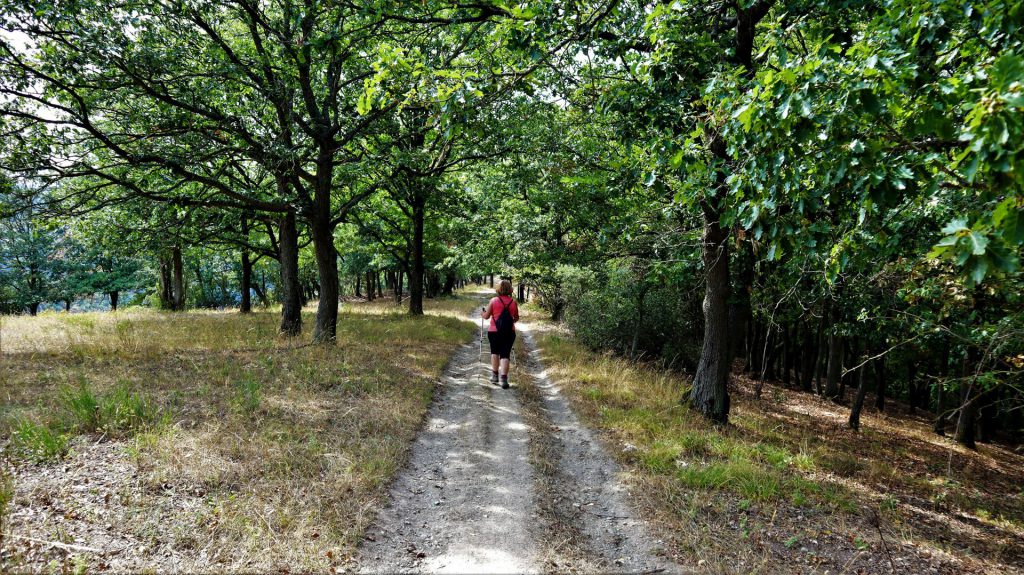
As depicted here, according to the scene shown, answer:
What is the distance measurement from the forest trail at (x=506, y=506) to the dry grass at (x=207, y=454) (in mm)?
388

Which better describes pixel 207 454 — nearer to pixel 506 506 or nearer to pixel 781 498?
pixel 506 506

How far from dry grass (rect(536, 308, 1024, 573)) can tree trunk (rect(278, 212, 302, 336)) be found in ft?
27.6

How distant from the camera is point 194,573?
11.3ft

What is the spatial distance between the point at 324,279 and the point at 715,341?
10.2m

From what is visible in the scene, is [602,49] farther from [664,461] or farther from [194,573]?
[194,573]

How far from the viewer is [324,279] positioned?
12.5 m

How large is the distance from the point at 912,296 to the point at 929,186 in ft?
18.5

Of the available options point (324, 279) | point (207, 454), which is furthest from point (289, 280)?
point (207, 454)

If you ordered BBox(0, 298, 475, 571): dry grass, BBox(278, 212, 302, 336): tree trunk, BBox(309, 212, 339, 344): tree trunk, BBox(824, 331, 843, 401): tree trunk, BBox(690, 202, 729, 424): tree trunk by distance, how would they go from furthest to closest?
BBox(824, 331, 843, 401): tree trunk, BBox(278, 212, 302, 336): tree trunk, BBox(309, 212, 339, 344): tree trunk, BBox(690, 202, 729, 424): tree trunk, BBox(0, 298, 475, 571): dry grass

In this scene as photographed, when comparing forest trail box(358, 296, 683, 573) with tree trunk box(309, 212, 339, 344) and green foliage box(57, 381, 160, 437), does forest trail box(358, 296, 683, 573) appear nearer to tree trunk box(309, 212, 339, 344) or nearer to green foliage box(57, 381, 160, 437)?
green foliage box(57, 381, 160, 437)

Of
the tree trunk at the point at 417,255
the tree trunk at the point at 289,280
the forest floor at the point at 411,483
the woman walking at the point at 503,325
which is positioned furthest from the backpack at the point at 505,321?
the tree trunk at the point at 417,255

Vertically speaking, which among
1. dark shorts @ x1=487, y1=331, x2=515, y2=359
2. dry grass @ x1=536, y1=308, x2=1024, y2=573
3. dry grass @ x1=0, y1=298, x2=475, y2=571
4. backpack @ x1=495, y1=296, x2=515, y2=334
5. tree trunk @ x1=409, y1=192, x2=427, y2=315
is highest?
tree trunk @ x1=409, y1=192, x2=427, y2=315

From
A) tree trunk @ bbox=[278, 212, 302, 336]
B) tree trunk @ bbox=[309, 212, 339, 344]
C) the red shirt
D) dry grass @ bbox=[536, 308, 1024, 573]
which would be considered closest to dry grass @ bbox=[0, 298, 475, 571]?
the red shirt

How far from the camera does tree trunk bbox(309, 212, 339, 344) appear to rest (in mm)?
12250
